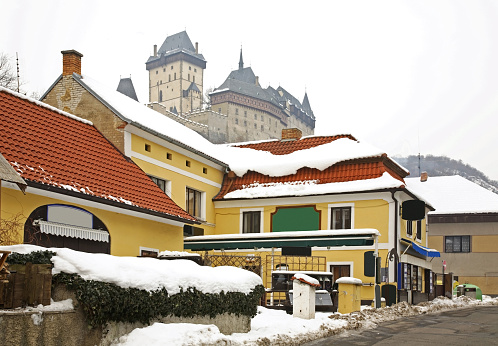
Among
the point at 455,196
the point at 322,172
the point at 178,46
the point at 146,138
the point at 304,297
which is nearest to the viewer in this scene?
the point at 304,297

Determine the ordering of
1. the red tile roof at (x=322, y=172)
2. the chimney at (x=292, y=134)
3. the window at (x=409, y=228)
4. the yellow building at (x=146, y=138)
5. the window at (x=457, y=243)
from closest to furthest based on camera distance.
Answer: the yellow building at (x=146, y=138), the red tile roof at (x=322, y=172), the window at (x=409, y=228), the chimney at (x=292, y=134), the window at (x=457, y=243)

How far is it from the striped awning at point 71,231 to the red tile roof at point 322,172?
12.3m

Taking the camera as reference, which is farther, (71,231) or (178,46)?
(178,46)

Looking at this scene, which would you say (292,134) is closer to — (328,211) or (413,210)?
(328,211)

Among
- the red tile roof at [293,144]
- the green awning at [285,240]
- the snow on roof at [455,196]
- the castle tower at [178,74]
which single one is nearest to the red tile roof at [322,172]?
the red tile roof at [293,144]

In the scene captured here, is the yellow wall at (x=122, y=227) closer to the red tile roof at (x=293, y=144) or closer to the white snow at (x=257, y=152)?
the white snow at (x=257, y=152)

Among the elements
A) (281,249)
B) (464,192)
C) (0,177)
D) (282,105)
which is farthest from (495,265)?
(282,105)

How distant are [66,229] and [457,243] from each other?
35896 mm

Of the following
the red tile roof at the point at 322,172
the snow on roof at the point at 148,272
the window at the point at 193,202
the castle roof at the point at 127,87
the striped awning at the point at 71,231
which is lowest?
the snow on roof at the point at 148,272

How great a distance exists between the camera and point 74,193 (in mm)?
16969

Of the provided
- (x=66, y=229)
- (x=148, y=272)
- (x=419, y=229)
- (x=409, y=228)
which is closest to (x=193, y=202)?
(x=409, y=228)

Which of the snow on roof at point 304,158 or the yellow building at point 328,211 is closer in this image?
the yellow building at point 328,211

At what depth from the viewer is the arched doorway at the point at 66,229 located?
1641 cm

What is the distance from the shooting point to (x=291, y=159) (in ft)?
102
